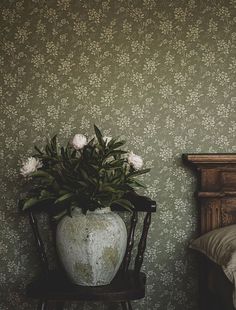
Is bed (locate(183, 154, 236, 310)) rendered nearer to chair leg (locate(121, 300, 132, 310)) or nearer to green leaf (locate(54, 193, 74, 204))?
chair leg (locate(121, 300, 132, 310))

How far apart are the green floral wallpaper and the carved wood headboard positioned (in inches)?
4.2

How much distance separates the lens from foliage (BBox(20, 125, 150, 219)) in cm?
277

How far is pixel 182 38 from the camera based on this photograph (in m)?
3.31

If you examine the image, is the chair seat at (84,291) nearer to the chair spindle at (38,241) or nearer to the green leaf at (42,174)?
the chair spindle at (38,241)

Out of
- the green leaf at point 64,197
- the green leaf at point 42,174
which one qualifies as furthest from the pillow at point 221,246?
the green leaf at point 42,174

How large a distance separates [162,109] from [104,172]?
71 centimetres

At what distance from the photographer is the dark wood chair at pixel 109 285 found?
8.75 ft

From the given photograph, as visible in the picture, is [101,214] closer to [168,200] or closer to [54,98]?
[168,200]

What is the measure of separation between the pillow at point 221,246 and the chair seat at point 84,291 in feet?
1.23

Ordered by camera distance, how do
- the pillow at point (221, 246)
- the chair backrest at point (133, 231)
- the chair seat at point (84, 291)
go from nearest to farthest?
the pillow at point (221, 246), the chair seat at point (84, 291), the chair backrest at point (133, 231)

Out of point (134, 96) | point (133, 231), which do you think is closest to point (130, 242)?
point (133, 231)

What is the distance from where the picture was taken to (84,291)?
267 cm

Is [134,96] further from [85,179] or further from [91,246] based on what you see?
[91,246]

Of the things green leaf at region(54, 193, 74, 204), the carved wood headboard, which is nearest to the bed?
the carved wood headboard
